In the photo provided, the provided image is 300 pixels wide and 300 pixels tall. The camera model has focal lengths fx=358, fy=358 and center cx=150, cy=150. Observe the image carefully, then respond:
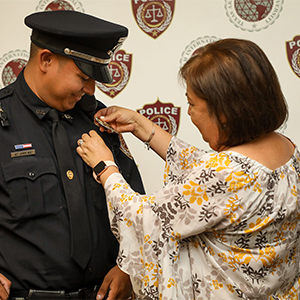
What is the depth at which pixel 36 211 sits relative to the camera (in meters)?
1.13

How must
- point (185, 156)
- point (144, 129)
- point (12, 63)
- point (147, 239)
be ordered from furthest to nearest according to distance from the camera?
1. point (12, 63)
2. point (144, 129)
3. point (185, 156)
4. point (147, 239)

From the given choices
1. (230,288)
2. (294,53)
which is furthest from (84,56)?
(294,53)

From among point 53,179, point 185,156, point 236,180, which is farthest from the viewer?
point 185,156

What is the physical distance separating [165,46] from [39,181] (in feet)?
3.55

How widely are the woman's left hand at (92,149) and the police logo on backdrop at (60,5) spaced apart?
3.08 feet

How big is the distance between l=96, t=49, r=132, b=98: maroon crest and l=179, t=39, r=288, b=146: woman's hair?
3.07ft

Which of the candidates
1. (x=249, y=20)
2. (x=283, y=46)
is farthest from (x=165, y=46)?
(x=283, y=46)

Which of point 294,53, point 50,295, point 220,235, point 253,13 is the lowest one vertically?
point 50,295

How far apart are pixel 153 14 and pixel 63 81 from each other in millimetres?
899

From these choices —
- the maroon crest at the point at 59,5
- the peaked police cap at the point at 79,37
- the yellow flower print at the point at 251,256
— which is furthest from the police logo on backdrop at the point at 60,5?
the yellow flower print at the point at 251,256

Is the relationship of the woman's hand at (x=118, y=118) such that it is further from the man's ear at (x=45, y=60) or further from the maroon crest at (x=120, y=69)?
the maroon crest at (x=120, y=69)

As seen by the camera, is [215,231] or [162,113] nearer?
[215,231]

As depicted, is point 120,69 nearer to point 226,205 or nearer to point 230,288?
point 226,205

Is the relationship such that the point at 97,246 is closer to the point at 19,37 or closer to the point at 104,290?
the point at 104,290
